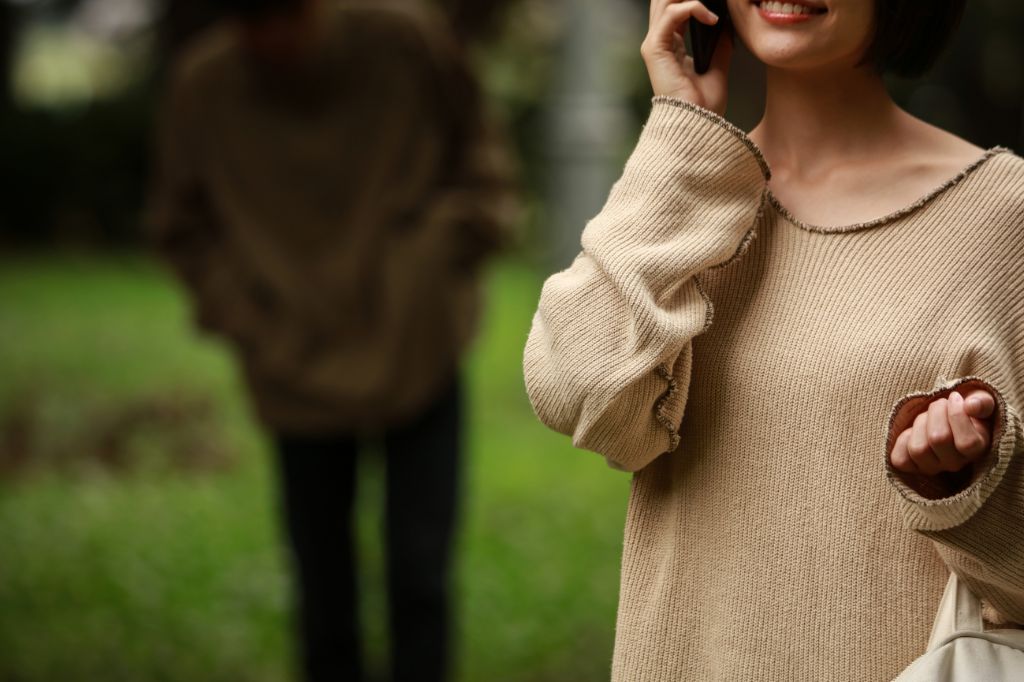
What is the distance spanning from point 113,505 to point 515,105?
13059 millimetres

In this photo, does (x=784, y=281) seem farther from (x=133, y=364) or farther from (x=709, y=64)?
(x=133, y=364)

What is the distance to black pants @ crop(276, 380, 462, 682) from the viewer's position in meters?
3.73

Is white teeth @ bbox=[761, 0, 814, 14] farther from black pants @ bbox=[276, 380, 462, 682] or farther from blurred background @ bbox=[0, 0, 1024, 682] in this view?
black pants @ bbox=[276, 380, 462, 682]

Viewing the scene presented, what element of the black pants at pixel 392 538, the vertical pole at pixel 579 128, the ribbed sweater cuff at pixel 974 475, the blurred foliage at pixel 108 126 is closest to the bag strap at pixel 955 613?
the ribbed sweater cuff at pixel 974 475

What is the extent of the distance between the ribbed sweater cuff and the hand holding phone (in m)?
0.47

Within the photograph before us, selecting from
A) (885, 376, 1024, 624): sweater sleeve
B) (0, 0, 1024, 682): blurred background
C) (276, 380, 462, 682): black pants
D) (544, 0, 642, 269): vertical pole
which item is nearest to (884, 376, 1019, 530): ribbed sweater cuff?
(885, 376, 1024, 624): sweater sleeve

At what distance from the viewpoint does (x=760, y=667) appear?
5.41 feet

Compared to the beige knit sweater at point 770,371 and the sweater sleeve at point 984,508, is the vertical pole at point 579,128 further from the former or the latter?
the sweater sleeve at point 984,508

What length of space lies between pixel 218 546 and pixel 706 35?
548 cm

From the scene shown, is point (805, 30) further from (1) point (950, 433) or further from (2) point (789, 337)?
Answer: (1) point (950, 433)

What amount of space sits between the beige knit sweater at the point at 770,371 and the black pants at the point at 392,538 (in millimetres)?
2049

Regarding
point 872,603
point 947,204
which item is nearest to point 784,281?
point 947,204

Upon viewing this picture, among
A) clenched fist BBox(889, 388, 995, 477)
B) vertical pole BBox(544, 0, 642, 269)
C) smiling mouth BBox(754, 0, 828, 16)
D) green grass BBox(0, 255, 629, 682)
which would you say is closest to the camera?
clenched fist BBox(889, 388, 995, 477)

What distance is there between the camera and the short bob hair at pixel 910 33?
5.42 ft
